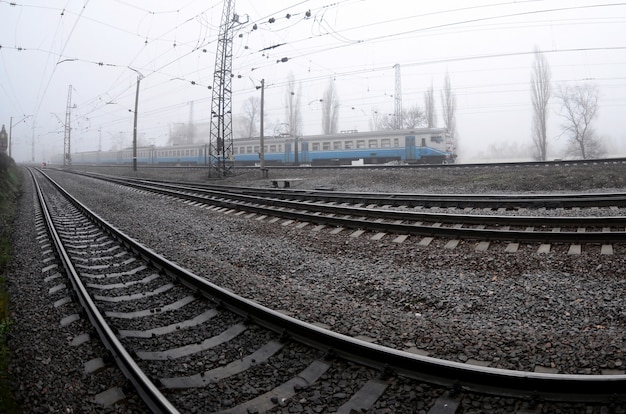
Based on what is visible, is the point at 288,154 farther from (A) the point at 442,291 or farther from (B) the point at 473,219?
(A) the point at 442,291

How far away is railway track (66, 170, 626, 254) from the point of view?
244 inches

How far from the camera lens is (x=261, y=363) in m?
3.44

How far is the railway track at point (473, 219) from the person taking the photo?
20.4ft

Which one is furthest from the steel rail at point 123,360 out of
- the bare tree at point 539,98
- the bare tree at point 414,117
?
the bare tree at point 414,117

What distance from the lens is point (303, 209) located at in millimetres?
10844

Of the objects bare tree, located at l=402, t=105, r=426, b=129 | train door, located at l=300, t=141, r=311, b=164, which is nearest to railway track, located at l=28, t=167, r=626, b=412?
train door, located at l=300, t=141, r=311, b=164

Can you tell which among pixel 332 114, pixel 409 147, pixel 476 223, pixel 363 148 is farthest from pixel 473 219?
pixel 332 114

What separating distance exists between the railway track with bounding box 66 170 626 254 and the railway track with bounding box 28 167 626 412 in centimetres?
374

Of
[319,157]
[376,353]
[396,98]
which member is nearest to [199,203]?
[376,353]

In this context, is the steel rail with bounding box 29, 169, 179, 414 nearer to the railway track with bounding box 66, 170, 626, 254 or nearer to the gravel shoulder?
the gravel shoulder

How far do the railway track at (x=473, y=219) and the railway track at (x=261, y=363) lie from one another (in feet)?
12.3

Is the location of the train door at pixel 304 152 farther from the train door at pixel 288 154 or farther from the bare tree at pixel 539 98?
the bare tree at pixel 539 98

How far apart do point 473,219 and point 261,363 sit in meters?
5.71

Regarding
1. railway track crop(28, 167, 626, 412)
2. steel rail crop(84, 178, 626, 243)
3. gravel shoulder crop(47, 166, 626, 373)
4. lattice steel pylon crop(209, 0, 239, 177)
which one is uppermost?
lattice steel pylon crop(209, 0, 239, 177)
